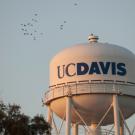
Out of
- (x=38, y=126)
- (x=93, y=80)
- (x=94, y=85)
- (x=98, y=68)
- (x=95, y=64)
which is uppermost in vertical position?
(x=95, y=64)

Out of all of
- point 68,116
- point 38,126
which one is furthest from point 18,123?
point 68,116

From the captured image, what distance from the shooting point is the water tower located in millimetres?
41281

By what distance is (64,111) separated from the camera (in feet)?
141

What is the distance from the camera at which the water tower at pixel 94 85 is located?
41.3m

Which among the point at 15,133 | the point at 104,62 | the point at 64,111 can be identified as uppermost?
the point at 104,62

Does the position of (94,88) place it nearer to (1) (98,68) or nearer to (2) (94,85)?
(2) (94,85)

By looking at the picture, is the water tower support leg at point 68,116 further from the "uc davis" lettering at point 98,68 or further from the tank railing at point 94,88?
the "uc davis" lettering at point 98,68

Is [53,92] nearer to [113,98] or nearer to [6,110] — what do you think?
[113,98]

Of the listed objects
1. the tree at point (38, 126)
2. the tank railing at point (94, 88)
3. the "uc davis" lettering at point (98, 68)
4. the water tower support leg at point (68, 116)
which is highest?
the "uc davis" lettering at point (98, 68)

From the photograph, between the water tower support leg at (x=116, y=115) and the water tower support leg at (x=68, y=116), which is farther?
the water tower support leg at (x=68, y=116)

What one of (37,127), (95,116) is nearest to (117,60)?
(95,116)

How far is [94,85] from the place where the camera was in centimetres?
4134

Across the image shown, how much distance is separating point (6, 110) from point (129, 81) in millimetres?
12904

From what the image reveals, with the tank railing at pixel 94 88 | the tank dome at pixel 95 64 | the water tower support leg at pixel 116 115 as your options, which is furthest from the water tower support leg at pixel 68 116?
the water tower support leg at pixel 116 115
